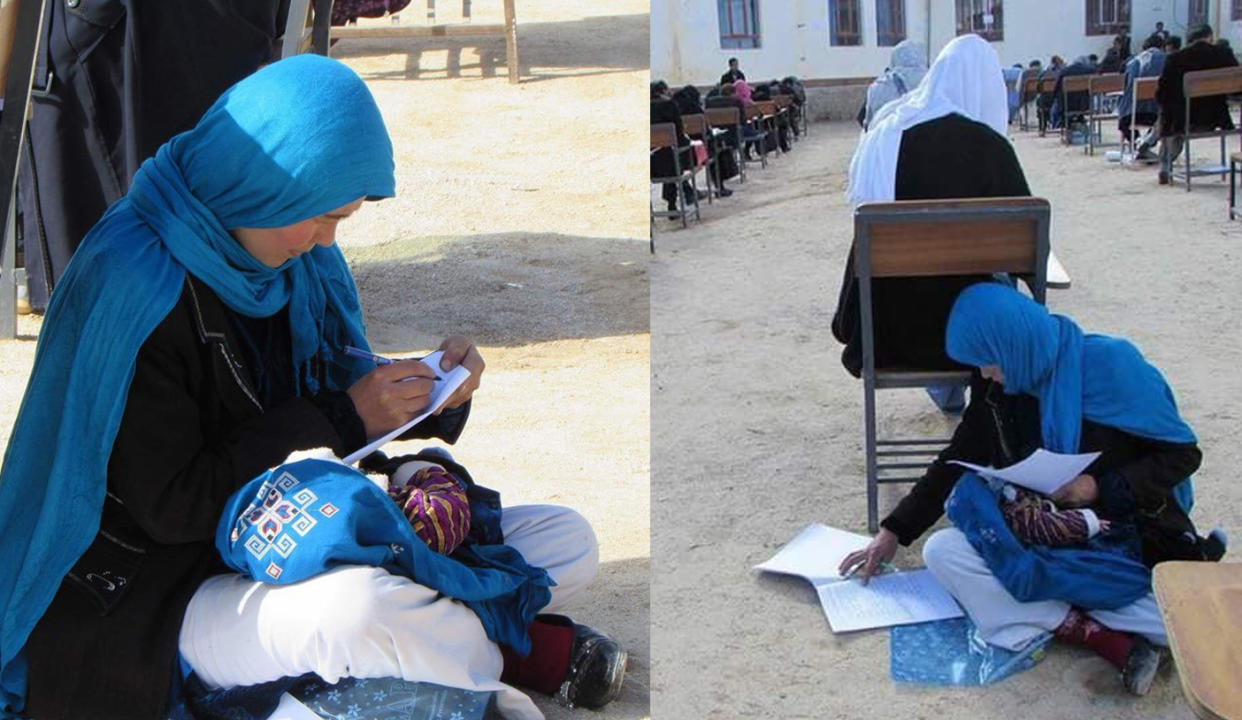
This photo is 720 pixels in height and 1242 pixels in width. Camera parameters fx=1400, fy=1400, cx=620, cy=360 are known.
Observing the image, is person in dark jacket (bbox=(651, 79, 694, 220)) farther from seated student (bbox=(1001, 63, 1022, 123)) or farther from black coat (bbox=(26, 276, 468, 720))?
seated student (bbox=(1001, 63, 1022, 123))

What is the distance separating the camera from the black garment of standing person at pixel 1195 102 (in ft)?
32.8

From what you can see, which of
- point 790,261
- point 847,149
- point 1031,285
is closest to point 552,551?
point 1031,285

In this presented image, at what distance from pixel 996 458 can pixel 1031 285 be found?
0.56 meters

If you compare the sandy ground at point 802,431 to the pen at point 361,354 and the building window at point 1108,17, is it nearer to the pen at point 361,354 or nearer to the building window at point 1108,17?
the pen at point 361,354

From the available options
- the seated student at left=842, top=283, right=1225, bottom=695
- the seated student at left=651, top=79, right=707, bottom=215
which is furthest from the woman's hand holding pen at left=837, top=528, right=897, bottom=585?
the seated student at left=651, top=79, right=707, bottom=215

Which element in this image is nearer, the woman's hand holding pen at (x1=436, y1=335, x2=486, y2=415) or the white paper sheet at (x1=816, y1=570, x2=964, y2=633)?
the woman's hand holding pen at (x1=436, y1=335, x2=486, y2=415)

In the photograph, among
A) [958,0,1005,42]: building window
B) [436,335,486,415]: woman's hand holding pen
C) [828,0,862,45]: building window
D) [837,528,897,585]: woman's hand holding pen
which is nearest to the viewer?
[436,335,486,415]: woman's hand holding pen

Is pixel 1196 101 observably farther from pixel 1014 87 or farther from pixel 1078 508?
pixel 1014 87

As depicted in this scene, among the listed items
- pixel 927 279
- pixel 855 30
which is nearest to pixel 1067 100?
pixel 927 279

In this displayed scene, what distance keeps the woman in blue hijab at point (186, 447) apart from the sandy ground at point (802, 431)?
0.90 meters

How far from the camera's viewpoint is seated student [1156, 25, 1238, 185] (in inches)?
394

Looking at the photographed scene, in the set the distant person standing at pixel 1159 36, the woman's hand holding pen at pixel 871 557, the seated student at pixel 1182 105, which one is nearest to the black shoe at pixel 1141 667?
the woman's hand holding pen at pixel 871 557

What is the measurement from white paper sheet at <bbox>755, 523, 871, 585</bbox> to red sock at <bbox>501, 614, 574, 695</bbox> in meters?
1.02

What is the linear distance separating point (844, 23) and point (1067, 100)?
1457 cm
